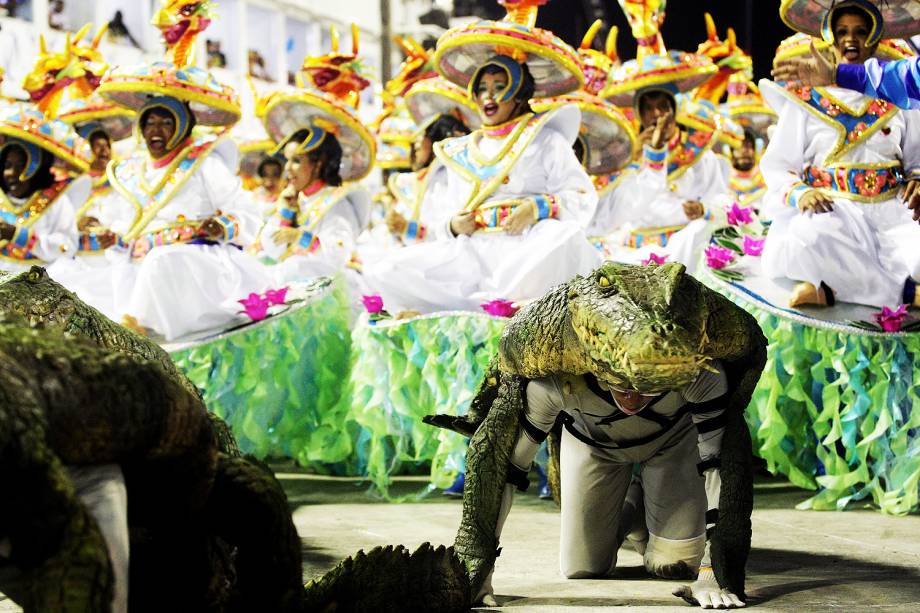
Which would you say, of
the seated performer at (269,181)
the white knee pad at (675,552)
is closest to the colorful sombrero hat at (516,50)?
the white knee pad at (675,552)

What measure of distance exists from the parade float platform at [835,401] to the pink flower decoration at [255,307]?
84.5 inches

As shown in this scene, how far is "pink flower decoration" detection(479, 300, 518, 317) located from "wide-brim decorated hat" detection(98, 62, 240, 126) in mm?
2299

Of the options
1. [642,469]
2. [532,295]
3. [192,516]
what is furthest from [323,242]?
[192,516]

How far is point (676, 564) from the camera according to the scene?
3.32 m

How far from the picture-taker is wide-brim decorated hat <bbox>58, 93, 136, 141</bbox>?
945 cm

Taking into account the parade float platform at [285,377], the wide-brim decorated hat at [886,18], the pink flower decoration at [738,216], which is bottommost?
the parade float platform at [285,377]

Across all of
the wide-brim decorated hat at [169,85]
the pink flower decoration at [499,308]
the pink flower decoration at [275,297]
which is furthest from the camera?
the wide-brim decorated hat at [169,85]

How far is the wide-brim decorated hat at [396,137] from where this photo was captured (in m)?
10.0

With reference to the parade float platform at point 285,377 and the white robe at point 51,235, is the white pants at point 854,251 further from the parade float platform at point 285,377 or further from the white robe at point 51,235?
the white robe at point 51,235

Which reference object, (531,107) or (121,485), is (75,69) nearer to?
(531,107)

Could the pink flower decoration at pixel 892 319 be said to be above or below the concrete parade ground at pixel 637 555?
above

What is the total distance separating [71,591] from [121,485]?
0.17 metres

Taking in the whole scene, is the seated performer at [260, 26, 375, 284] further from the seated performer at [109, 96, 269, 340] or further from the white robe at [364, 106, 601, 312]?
the white robe at [364, 106, 601, 312]

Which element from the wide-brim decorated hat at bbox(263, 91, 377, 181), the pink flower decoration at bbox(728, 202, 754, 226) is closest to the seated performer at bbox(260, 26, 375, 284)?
the wide-brim decorated hat at bbox(263, 91, 377, 181)
